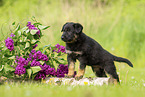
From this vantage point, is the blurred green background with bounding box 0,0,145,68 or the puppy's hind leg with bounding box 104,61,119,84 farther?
the blurred green background with bounding box 0,0,145,68

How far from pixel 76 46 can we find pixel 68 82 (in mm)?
770

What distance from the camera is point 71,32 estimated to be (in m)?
4.59

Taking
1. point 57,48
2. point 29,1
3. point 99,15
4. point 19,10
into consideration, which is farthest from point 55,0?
point 57,48

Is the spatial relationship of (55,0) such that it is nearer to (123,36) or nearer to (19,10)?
(19,10)

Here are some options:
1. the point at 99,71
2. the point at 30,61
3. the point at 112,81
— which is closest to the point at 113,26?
the point at 99,71

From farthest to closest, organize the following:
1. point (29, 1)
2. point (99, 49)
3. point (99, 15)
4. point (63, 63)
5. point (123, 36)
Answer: point (29, 1) → point (99, 15) → point (123, 36) → point (63, 63) → point (99, 49)

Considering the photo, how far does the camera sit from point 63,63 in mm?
5422

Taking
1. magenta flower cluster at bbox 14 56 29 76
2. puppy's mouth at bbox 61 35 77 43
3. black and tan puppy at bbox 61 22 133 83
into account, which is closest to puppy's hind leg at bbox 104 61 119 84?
black and tan puppy at bbox 61 22 133 83

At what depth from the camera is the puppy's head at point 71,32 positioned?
14.7 feet

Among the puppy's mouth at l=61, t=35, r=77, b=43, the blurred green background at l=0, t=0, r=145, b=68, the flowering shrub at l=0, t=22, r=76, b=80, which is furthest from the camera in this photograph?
the blurred green background at l=0, t=0, r=145, b=68

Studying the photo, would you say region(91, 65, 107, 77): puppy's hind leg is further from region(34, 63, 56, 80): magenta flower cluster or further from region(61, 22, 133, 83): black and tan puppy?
region(34, 63, 56, 80): magenta flower cluster

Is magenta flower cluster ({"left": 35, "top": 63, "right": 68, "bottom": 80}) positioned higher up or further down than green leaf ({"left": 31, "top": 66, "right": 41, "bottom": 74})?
further down

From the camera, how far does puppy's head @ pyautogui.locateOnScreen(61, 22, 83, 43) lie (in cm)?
448

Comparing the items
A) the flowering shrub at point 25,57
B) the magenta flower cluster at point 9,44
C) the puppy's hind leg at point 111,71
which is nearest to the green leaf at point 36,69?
the flowering shrub at point 25,57
